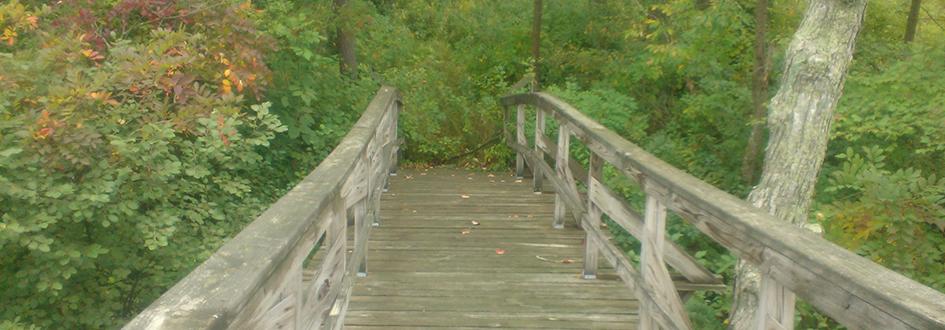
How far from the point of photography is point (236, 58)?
22.3 feet

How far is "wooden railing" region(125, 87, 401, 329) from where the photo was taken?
1653 millimetres

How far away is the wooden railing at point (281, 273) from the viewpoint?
1.65 metres

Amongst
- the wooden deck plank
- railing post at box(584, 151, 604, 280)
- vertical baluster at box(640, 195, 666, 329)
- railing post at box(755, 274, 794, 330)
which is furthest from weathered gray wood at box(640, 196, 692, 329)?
railing post at box(584, 151, 604, 280)

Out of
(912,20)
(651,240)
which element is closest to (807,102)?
(651,240)

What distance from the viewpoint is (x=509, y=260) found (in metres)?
5.60

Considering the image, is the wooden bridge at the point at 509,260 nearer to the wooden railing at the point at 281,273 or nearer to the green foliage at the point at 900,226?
the wooden railing at the point at 281,273

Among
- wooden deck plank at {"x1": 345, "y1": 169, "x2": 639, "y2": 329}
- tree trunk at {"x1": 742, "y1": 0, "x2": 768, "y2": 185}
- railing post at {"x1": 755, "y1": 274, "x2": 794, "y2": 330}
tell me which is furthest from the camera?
tree trunk at {"x1": 742, "y1": 0, "x2": 768, "y2": 185}

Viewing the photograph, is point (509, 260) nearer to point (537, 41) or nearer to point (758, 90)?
point (758, 90)

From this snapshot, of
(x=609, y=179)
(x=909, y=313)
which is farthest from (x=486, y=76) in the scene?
(x=909, y=313)

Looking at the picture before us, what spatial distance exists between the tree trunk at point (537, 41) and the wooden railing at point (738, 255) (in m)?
10.1

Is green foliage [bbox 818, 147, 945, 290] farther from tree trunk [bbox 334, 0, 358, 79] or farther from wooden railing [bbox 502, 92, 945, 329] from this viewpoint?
tree trunk [bbox 334, 0, 358, 79]

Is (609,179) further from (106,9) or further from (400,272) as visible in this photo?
(106,9)

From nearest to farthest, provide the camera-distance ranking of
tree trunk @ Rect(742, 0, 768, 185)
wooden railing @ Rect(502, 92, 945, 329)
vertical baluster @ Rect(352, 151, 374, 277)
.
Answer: wooden railing @ Rect(502, 92, 945, 329), vertical baluster @ Rect(352, 151, 374, 277), tree trunk @ Rect(742, 0, 768, 185)

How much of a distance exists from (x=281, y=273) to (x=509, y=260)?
3474 mm
